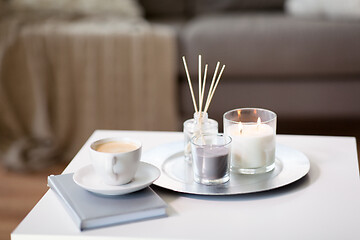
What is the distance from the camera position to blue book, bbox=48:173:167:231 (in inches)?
31.4

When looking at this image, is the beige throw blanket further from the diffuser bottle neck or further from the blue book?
the blue book

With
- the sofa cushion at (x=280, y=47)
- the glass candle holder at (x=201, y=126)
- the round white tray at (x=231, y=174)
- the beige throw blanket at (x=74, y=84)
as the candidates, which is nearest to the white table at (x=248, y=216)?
the round white tray at (x=231, y=174)

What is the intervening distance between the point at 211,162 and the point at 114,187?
17 centimetres

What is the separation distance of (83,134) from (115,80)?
0.82 ft

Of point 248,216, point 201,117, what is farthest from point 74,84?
point 248,216

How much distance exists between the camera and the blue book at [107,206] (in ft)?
2.62

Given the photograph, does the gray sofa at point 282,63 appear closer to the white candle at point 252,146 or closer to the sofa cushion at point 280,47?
the sofa cushion at point 280,47

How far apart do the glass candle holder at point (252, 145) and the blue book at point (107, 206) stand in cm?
19

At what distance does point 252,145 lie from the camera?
973 mm

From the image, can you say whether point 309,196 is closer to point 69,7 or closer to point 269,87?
point 269,87

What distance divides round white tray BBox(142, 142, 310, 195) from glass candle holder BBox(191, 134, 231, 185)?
12 mm

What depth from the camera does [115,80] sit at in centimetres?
206

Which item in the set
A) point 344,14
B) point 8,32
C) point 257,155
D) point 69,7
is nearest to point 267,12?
point 344,14

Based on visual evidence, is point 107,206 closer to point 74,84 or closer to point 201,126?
point 201,126
